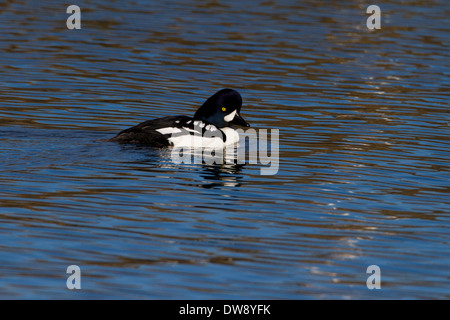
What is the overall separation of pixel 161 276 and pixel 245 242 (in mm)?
1158

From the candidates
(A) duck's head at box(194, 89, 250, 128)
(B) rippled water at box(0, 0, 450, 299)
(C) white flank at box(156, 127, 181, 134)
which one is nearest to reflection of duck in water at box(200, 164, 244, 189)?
(B) rippled water at box(0, 0, 450, 299)

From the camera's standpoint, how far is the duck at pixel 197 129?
12.4m

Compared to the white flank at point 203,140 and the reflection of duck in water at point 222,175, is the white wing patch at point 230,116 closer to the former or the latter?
the white flank at point 203,140

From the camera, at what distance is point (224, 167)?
468 inches

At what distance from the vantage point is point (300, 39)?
70.9ft

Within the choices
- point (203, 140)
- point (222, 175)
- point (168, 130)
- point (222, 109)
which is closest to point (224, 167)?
point (222, 175)

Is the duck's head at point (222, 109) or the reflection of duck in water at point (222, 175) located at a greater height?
the duck's head at point (222, 109)

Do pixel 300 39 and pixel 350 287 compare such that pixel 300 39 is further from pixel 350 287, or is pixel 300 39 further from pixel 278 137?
pixel 350 287

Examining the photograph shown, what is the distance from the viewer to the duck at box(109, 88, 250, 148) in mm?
12445

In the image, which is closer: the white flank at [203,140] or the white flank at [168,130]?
the white flank at [168,130]

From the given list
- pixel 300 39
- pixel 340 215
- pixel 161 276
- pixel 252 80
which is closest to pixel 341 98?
pixel 252 80

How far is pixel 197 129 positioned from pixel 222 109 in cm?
69

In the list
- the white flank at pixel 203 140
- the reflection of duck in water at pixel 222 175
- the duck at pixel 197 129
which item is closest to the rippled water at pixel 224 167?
the reflection of duck in water at pixel 222 175

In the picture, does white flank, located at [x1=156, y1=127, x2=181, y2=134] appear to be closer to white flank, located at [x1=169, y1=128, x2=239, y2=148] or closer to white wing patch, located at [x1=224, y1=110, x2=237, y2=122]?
white flank, located at [x1=169, y1=128, x2=239, y2=148]
